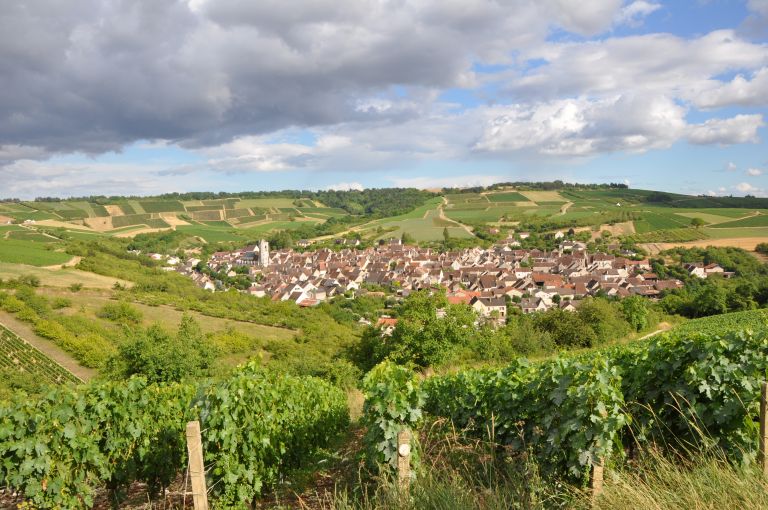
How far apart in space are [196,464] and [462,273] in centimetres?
7966

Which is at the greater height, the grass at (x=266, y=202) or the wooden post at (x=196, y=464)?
the grass at (x=266, y=202)

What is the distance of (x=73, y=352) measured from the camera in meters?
31.5

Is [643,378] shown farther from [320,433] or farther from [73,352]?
[73,352]

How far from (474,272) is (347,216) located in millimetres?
86442

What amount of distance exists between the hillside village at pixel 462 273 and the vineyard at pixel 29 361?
1482 inches

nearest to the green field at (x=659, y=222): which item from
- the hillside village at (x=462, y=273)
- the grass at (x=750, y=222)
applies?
the grass at (x=750, y=222)

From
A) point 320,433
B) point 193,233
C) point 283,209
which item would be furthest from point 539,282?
point 283,209

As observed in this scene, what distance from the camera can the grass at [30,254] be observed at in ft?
201

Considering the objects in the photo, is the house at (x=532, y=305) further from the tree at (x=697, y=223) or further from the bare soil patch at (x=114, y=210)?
the bare soil patch at (x=114, y=210)

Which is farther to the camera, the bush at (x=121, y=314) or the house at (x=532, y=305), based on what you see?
the house at (x=532, y=305)

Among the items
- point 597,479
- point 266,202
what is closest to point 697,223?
point 597,479

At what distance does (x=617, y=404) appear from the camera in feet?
16.7

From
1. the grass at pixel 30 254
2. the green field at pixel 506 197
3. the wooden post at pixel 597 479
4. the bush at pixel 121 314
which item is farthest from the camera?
the green field at pixel 506 197

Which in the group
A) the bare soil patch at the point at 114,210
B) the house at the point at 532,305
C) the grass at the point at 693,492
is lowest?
the house at the point at 532,305
